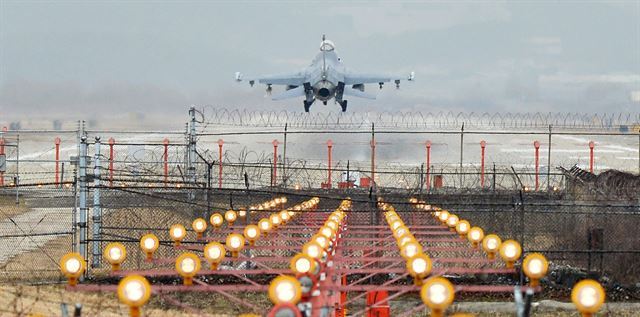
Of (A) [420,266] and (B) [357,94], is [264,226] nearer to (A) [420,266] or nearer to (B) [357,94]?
(A) [420,266]

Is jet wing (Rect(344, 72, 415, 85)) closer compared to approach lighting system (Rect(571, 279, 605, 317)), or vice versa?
approach lighting system (Rect(571, 279, 605, 317))

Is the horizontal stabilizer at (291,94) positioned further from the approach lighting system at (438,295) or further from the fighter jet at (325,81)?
the approach lighting system at (438,295)

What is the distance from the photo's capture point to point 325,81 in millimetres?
59219

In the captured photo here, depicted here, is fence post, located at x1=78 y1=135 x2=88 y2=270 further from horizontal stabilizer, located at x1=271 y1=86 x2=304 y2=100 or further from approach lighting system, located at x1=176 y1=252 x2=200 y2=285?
horizontal stabilizer, located at x1=271 y1=86 x2=304 y2=100

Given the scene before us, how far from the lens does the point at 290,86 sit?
72.2 m

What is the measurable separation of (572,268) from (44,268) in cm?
1185

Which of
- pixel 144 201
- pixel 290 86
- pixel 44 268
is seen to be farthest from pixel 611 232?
pixel 290 86

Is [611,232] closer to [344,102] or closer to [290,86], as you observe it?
[344,102]

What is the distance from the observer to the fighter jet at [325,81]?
6000 cm

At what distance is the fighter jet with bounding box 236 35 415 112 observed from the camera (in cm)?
6000

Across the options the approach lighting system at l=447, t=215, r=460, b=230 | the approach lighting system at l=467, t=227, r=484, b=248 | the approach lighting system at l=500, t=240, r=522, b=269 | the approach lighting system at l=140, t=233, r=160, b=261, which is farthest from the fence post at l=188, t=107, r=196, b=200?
the approach lighting system at l=500, t=240, r=522, b=269

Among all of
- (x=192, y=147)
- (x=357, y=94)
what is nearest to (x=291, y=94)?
(x=357, y=94)

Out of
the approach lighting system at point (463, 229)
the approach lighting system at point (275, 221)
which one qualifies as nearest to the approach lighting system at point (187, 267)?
the approach lighting system at point (275, 221)

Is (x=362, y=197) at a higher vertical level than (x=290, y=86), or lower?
lower
